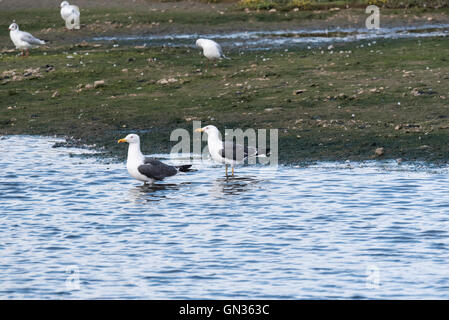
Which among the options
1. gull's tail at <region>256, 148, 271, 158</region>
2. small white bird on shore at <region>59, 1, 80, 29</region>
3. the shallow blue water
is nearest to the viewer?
the shallow blue water

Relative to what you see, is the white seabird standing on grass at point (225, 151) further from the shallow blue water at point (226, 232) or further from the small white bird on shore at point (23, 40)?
the small white bird on shore at point (23, 40)

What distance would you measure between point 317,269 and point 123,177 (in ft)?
21.3

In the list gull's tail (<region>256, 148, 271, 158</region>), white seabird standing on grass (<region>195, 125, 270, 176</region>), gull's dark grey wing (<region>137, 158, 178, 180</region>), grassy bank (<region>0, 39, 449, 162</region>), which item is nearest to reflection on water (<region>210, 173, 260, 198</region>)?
white seabird standing on grass (<region>195, 125, 270, 176</region>)

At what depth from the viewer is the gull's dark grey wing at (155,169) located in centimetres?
1631

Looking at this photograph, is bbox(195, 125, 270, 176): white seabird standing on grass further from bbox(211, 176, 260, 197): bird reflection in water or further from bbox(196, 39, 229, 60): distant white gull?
bbox(196, 39, 229, 60): distant white gull

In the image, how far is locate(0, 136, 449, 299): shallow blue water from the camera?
10.9 m

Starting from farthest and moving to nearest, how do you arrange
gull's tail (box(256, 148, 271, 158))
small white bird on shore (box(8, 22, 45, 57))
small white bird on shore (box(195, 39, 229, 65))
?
1. small white bird on shore (box(8, 22, 45, 57))
2. small white bird on shore (box(195, 39, 229, 65))
3. gull's tail (box(256, 148, 271, 158))

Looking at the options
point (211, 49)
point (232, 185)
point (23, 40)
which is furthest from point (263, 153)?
point (23, 40)

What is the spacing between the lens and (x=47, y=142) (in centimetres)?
2058

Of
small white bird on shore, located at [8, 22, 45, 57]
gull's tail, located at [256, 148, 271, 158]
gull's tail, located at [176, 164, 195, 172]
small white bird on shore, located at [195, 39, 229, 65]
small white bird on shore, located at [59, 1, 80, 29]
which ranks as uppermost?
small white bird on shore, located at [59, 1, 80, 29]

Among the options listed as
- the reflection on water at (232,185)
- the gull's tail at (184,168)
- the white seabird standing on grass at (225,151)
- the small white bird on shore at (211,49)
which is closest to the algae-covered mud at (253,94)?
the small white bird on shore at (211,49)

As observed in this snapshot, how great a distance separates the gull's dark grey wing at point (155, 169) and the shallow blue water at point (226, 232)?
0.96ft

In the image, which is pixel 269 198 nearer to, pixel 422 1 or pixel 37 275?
pixel 37 275

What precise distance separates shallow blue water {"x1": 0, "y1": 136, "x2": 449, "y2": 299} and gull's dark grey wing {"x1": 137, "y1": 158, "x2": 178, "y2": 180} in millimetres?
292
